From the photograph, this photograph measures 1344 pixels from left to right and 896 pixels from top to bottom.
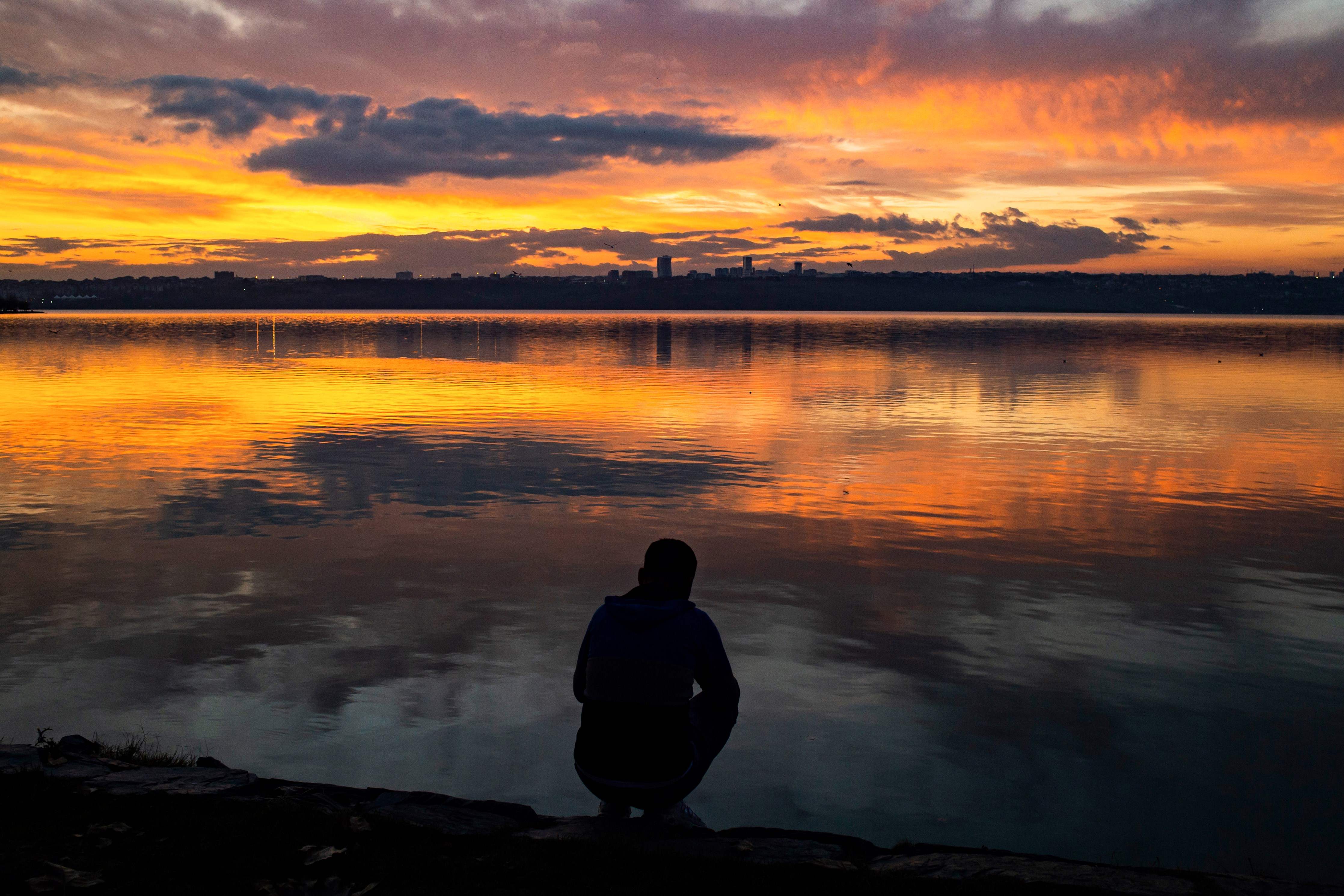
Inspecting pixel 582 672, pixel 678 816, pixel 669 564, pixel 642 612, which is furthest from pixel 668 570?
pixel 678 816

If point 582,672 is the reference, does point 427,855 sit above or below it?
below

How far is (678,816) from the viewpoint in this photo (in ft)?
20.1

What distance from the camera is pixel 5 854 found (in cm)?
568

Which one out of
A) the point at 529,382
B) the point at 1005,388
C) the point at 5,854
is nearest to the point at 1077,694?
the point at 5,854

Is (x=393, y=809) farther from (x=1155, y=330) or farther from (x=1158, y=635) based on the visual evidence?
(x=1155, y=330)

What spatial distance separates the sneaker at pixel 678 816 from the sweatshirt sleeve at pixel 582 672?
2.67ft

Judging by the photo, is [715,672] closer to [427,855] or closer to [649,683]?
[649,683]

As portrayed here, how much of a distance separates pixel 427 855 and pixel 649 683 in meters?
1.67

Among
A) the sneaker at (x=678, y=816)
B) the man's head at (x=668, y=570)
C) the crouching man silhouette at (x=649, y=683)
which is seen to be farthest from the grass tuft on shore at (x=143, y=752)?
the man's head at (x=668, y=570)

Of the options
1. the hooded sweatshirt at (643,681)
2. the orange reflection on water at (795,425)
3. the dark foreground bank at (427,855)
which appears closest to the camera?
the dark foreground bank at (427,855)

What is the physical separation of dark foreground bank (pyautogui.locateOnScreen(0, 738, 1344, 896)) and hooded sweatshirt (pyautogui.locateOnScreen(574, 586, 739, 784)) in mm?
503

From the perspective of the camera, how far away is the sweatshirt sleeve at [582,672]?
19.1 feet

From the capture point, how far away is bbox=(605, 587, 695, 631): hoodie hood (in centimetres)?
559

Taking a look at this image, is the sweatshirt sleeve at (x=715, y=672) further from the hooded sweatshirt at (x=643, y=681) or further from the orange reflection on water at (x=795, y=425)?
the orange reflection on water at (x=795, y=425)
